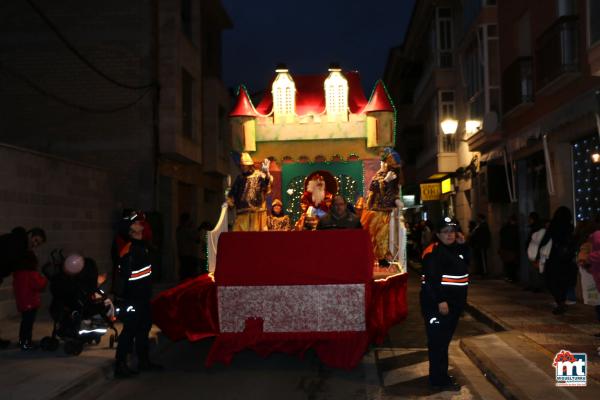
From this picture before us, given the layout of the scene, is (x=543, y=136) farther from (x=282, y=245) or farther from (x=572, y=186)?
(x=282, y=245)

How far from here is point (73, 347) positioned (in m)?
8.47

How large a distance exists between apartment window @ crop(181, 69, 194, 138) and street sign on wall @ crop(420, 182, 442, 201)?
36.9 ft

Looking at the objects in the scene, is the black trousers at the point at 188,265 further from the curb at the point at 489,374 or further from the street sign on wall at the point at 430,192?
the street sign on wall at the point at 430,192

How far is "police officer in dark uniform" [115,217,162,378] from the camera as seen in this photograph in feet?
25.0

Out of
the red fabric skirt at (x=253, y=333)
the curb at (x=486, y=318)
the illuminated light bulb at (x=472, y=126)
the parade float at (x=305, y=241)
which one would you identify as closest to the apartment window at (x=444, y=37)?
the illuminated light bulb at (x=472, y=126)

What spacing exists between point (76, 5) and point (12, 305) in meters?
10.5

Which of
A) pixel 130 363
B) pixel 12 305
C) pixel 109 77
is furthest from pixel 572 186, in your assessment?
pixel 109 77

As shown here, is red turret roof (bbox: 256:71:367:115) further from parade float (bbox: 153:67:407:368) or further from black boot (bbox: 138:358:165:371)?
black boot (bbox: 138:358:165:371)

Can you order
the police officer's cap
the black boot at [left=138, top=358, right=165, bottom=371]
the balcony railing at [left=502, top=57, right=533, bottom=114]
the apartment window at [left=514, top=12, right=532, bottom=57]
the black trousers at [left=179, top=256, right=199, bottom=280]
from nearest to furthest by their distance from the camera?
the police officer's cap → the black boot at [left=138, top=358, right=165, bottom=371] → the black trousers at [left=179, top=256, right=199, bottom=280] → the balcony railing at [left=502, top=57, right=533, bottom=114] → the apartment window at [left=514, top=12, right=532, bottom=57]

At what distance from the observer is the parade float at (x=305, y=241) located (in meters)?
7.82

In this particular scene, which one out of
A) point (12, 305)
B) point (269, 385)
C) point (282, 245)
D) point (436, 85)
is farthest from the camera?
point (436, 85)

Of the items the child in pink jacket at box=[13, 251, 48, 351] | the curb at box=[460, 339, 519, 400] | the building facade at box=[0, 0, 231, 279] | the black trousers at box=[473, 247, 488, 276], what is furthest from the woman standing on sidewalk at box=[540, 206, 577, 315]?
the building facade at box=[0, 0, 231, 279]

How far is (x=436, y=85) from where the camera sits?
26.4 metres

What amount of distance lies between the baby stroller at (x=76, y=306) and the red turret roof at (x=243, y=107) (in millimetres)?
4329
